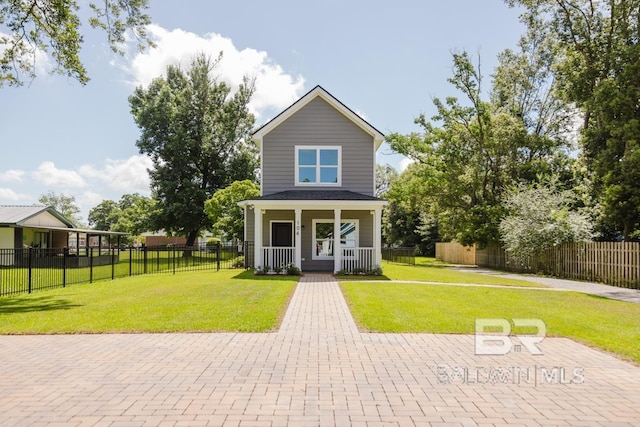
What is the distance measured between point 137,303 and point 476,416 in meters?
9.66

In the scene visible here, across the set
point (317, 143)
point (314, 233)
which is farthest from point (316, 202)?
point (317, 143)

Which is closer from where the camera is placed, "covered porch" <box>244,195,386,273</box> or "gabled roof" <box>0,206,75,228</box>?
"covered porch" <box>244,195,386,273</box>

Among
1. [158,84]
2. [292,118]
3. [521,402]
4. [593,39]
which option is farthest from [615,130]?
[158,84]

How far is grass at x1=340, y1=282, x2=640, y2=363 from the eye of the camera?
26.1 feet

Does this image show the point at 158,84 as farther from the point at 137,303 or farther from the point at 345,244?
the point at 137,303

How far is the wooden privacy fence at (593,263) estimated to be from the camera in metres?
16.7

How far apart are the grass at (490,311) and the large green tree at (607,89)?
319 inches

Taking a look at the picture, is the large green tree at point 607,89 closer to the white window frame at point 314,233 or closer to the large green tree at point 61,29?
the white window frame at point 314,233

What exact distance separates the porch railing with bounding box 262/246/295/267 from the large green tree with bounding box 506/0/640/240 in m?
15.4

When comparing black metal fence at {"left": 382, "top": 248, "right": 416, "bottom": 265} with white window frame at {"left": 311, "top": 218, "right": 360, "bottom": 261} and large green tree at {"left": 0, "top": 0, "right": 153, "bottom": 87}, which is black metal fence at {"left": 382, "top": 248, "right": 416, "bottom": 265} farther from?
large green tree at {"left": 0, "top": 0, "right": 153, "bottom": 87}

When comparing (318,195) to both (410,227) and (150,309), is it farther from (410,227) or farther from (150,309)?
(410,227)

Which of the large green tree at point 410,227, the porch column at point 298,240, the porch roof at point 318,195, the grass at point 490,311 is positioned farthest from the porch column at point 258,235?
the large green tree at point 410,227

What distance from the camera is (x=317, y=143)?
20.5 metres

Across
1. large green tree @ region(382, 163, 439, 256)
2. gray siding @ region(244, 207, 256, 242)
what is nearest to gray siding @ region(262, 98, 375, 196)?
gray siding @ region(244, 207, 256, 242)
